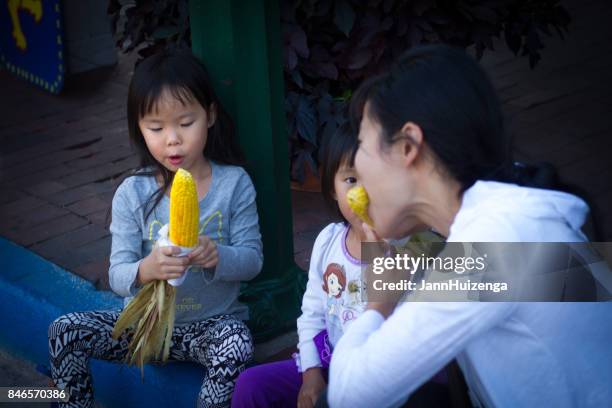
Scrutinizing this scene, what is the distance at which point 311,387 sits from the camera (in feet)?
7.73

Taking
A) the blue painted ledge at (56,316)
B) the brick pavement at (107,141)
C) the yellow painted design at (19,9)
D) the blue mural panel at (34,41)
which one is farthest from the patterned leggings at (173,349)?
the yellow painted design at (19,9)

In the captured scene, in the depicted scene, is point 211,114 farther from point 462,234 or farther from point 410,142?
point 462,234

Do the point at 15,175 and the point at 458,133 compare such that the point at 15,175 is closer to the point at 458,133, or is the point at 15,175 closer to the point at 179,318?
the point at 179,318

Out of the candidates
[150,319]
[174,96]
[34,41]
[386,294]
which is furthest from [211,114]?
[34,41]

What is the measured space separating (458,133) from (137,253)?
137cm

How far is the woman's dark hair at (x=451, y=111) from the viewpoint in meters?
1.75

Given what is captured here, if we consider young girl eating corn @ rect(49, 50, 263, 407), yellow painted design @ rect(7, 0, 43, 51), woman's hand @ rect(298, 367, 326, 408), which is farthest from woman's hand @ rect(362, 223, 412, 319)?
yellow painted design @ rect(7, 0, 43, 51)

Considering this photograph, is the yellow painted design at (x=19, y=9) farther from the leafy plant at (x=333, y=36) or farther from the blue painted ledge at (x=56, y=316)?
the blue painted ledge at (x=56, y=316)

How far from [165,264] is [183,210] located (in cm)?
20

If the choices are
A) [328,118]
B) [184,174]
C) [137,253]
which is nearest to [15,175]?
[328,118]

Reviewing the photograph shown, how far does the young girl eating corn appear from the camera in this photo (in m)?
2.67

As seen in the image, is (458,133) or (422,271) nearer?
(458,133)

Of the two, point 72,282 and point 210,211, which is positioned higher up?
point 210,211

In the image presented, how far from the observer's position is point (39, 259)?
3.73 m
